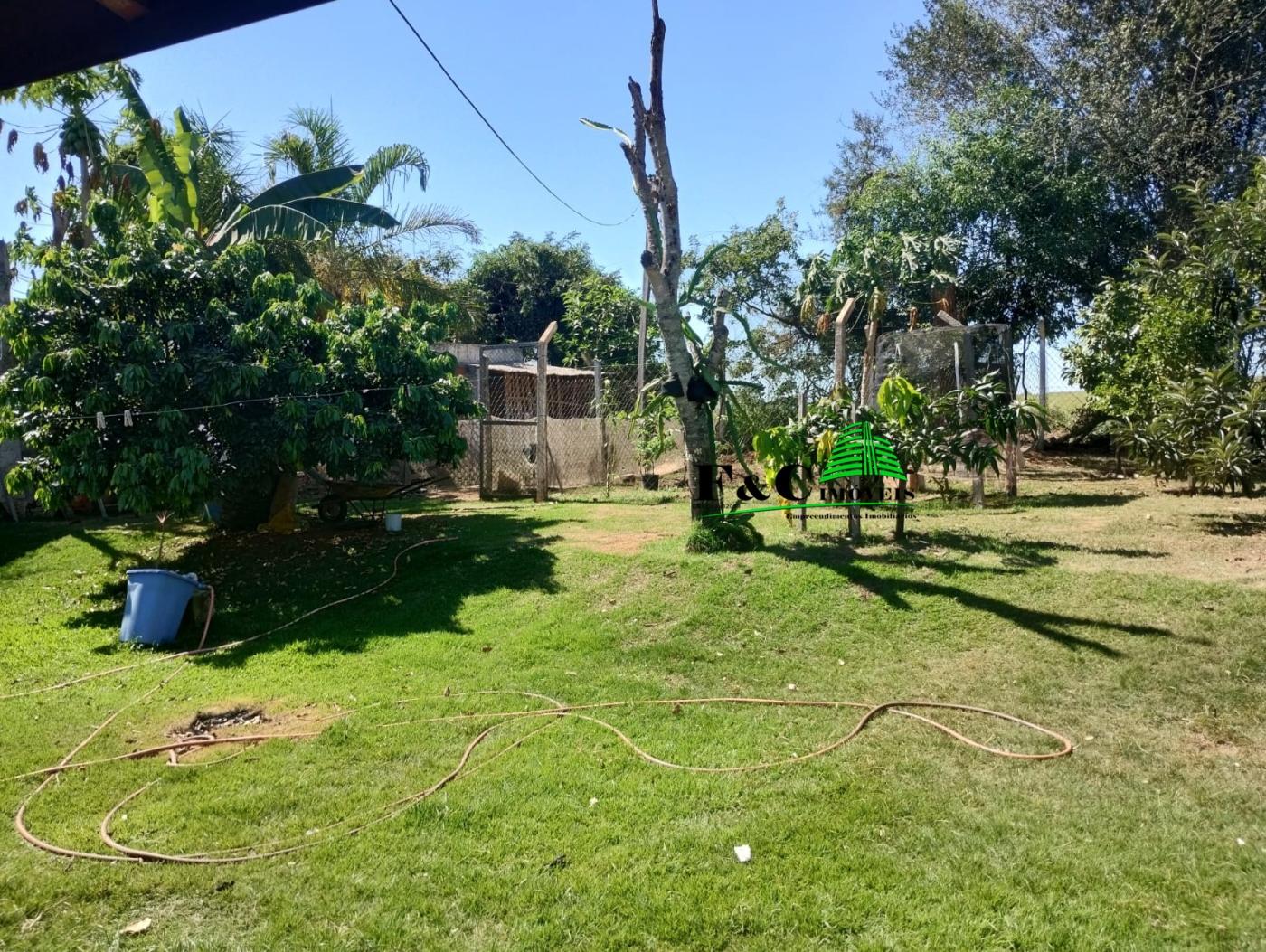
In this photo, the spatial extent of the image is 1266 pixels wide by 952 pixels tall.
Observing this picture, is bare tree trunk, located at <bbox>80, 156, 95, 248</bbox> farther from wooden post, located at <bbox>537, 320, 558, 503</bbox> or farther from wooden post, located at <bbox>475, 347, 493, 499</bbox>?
wooden post, located at <bbox>537, 320, 558, 503</bbox>

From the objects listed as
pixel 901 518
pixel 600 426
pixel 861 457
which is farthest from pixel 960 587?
pixel 600 426

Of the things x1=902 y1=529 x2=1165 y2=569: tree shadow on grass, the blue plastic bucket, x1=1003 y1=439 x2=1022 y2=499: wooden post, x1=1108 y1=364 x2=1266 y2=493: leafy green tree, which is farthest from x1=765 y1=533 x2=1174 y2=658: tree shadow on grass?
the blue plastic bucket

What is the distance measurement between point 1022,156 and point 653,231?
35.1ft

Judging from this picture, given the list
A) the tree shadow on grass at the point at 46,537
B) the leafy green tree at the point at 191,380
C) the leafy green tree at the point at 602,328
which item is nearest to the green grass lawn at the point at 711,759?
the leafy green tree at the point at 191,380

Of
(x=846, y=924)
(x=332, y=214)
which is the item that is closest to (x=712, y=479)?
(x=846, y=924)

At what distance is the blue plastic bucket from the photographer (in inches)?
284

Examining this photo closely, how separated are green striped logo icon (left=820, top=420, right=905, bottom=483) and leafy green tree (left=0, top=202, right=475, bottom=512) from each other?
4534mm

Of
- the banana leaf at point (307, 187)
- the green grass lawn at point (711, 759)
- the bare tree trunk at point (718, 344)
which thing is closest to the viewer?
the green grass lawn at point (711, 759)

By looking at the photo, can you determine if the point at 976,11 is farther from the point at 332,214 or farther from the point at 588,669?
the point at 588,669

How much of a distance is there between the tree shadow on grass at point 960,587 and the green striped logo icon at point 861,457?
687mm

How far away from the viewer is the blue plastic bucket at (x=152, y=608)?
7.20 metres

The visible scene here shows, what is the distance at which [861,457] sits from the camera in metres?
7.53

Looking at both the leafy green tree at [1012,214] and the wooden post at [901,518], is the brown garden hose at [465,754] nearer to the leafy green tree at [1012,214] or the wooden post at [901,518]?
the wooden post at [901,518]

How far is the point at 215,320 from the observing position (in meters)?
8.96
